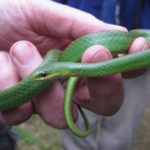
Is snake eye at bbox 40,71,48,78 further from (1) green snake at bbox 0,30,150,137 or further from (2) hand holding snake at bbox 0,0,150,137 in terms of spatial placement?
(2) hand holding snake at bbox 0,0,150,137

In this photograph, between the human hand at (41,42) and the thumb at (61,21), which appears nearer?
the human hand at (41,42)

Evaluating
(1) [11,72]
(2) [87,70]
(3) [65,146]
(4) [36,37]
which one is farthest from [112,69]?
(3) [65,146]

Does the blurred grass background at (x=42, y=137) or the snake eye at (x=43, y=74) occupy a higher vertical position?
the snake eye at (x=43, y=74)

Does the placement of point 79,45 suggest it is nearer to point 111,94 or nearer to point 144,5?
point 111,94

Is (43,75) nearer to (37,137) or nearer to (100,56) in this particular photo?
(100,56)

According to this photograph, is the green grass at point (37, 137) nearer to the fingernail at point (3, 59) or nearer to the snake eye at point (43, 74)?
the fingernail at point (3, 59)

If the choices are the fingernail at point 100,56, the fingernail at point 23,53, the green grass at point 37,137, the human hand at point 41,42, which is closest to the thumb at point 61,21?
the human hand at point 41,42

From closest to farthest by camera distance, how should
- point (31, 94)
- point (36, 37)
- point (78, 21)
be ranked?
point (31, 94) → point (78, 21) → point (36, 37)

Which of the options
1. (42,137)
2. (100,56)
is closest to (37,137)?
(42,137)
